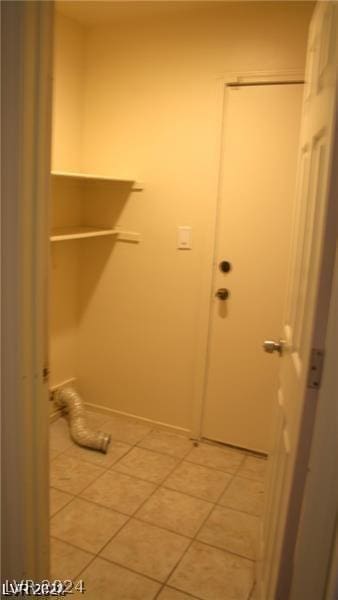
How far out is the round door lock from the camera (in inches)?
105

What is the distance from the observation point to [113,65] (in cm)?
278

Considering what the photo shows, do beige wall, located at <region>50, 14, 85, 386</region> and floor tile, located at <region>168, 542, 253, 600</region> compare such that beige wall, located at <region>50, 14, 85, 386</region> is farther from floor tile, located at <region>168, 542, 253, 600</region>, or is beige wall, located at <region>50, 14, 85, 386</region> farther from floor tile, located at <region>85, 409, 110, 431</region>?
floor tile, located at <region>168, 542, 253, 600</region>

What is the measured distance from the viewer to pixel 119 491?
2.37 meters

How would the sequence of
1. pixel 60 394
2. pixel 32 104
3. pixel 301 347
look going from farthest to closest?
pixel 60 394
pixel 301 347
pixel 32 104

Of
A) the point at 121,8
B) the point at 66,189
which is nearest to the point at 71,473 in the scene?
the point at 66,189

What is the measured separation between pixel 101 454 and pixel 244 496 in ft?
2.77

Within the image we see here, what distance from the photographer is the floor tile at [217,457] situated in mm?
2662

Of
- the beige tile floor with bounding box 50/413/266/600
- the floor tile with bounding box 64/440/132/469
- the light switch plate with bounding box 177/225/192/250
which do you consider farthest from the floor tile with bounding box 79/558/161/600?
the light switch plate with bounding box 177/225/192/250

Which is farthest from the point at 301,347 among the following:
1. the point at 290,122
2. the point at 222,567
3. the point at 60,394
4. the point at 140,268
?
the point at 60,394

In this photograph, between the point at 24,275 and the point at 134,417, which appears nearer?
Result: the point at 24,275

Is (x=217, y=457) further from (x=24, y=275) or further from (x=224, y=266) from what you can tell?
A: (x=24, y=275)

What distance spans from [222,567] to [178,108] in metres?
2.31

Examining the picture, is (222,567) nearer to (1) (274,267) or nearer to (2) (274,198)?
(1) (274,267)

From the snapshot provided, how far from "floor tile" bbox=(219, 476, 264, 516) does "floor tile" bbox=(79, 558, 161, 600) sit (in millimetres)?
643
